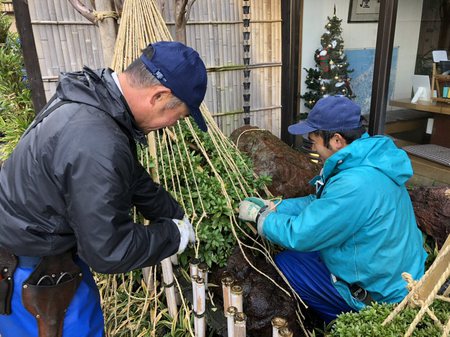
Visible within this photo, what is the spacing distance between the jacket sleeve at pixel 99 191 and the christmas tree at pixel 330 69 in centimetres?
331

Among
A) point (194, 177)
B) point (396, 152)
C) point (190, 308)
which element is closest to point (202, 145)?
point (194, 177)

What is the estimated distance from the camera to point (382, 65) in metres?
3.24

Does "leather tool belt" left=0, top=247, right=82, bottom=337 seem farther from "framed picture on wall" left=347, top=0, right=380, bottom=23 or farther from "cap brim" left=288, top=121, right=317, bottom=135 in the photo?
"framed picture on wall" left=347, top=0, right=380, bottom=23

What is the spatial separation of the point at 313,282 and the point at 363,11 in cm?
274

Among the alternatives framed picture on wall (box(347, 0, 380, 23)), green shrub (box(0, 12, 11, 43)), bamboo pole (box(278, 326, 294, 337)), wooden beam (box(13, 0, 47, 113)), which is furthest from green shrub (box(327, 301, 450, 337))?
green shrub (box(0, 12, 11, 43))

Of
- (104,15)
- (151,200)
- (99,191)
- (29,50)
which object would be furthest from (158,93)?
(29,50)

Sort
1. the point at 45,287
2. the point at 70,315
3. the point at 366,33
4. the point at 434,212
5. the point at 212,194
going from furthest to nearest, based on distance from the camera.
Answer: the point at 366,33
the point at 434,212
the point at 212,194
the point at 70,315
the point at 45,287

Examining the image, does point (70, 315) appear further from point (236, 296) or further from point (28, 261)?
point (236, 296)

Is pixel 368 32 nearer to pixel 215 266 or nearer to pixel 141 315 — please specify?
pixel 215 266

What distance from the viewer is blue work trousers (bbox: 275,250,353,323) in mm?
2107

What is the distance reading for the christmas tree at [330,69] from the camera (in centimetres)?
394

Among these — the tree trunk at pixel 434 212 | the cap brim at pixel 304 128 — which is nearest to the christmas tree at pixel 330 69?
the tree trunk at pixel 434 212

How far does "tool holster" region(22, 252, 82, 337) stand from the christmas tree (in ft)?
11.1

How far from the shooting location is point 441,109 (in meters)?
3.34
